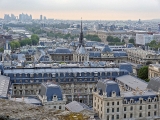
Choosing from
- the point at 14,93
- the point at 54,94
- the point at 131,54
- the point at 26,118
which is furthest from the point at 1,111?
the point at 131,54

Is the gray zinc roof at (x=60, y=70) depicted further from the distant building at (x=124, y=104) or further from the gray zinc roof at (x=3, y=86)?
the distant building at (x=124, y=104)

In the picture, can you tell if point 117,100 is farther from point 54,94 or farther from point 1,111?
point 1,111

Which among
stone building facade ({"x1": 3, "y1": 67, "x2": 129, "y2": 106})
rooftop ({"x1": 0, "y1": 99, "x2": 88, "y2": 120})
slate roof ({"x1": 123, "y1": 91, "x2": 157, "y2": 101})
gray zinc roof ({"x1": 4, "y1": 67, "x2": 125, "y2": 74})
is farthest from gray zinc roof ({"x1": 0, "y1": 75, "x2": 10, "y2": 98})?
rooftop ({"x1": 0, "y1": 99, "x2": 88, "y2": 120})

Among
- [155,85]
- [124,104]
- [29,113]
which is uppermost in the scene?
[29,113]

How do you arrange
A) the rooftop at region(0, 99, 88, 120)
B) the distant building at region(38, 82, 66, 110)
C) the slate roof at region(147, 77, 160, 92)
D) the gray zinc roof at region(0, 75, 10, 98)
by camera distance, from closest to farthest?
the rooftop at region(0, 99, 88, 120)
the gray zinc roof at region(0, 75, 10, 98)
the distant building at region(38, 82, 66, 110)
the slate roof at region(147, 77, 160, 92)

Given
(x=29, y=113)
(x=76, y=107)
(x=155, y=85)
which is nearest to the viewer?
(x=29, y=113)

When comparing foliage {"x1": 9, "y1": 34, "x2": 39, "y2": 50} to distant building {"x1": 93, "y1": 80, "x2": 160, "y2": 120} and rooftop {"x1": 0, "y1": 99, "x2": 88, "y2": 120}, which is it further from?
rooftop {"x1": 0, "y1": 99, "x2": 88, "y2": 120}

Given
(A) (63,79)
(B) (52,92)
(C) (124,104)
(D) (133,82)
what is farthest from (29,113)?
(A) (63,79)

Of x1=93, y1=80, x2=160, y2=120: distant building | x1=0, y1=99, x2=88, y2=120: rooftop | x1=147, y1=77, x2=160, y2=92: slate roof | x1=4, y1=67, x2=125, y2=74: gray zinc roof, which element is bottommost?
x1=93, y1=80, x2=160, y2=120: distant building

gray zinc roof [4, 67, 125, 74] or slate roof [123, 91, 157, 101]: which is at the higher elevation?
gray zinc roof [4, 67, 125, 74]

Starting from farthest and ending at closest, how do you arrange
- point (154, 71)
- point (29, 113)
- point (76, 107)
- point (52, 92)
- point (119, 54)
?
point (119, 54), point (154, 71), point (52, 92), point (76, 107), point (29, 113)

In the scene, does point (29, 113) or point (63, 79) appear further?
point (63, 79)

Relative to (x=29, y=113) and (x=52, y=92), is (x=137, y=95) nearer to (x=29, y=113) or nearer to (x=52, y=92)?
(x=52, y=92)
